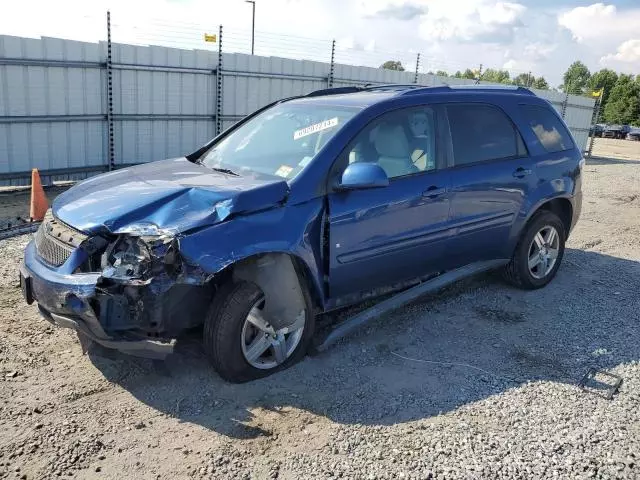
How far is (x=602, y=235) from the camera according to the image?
8.30 m

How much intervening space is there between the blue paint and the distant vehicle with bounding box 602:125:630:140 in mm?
43159

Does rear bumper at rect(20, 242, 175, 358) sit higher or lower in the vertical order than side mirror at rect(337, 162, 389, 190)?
lower

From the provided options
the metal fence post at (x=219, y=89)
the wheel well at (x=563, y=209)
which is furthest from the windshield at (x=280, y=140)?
the metal fence post at (x=219, y=89)

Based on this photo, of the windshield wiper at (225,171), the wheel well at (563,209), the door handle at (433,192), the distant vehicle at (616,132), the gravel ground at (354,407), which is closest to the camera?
the gravel ground at (354,407)

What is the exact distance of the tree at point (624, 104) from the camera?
186 feet

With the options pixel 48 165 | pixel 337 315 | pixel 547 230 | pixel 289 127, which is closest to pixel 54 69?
pixel 48 165

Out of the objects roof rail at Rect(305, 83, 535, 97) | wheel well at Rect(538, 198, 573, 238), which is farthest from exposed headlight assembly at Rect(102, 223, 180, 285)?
A: wheel well at Rect(538, 198, 573, 238)

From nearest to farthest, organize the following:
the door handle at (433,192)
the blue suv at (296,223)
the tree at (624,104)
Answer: the blue suv at (296,223)
the door handle at (433,192)
the tree at (624,104)

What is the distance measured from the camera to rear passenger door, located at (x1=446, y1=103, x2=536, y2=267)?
4.76m

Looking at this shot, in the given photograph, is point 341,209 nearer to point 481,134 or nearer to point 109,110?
point 481,134

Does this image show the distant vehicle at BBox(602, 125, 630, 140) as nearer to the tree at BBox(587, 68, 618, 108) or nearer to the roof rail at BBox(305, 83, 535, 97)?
the tree at BBox(587, 68, 618, 108)

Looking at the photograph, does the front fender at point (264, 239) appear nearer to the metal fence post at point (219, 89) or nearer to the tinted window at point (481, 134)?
the tinted window at point (481, 134)

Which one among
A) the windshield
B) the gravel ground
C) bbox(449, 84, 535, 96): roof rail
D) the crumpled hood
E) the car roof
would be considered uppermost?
bbox(449, 84, 535, 96): roof rail

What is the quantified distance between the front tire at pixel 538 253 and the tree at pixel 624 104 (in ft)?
195
